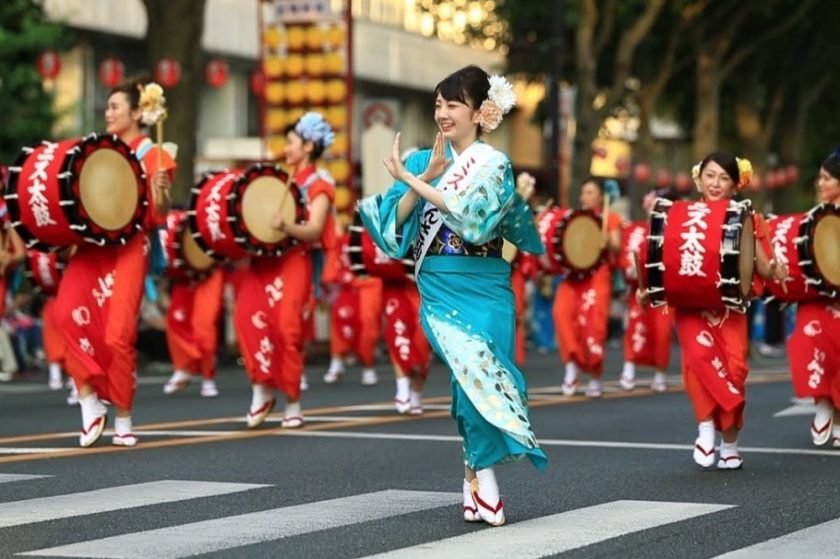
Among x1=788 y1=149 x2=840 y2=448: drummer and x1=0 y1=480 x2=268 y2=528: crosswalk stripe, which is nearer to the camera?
x1=0 y1=480 x2=268 y2=528: crosswalk stripe

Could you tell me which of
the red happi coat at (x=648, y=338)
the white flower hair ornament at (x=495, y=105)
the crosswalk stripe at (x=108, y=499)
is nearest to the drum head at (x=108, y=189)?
the crosswalk stripe at (x=108, y=499)

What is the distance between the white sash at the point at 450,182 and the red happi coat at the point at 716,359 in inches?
118

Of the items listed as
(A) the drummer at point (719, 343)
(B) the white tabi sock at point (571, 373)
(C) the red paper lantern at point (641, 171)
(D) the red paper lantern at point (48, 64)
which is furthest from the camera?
(C) the red paper lantern at point (641, 171)

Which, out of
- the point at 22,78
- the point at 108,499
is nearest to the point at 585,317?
the point at 108,499

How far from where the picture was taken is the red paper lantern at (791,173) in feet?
161

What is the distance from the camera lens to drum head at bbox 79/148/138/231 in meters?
12.5

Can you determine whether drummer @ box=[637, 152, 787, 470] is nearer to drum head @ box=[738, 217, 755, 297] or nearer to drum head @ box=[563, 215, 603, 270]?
drum head @ box=[738, 217, 755, 297]

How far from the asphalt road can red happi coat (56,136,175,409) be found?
41cm

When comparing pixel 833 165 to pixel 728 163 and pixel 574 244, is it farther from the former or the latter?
pixel 574 244

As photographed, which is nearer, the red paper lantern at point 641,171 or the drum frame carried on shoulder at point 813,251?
the drum frame carried on shoulder at point 813,251

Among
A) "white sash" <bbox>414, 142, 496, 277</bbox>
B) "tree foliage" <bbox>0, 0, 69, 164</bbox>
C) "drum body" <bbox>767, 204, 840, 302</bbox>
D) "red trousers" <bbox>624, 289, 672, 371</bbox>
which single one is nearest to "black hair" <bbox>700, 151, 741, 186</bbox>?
"drum body" <bbox>767, 204, 840, 302</bbox>

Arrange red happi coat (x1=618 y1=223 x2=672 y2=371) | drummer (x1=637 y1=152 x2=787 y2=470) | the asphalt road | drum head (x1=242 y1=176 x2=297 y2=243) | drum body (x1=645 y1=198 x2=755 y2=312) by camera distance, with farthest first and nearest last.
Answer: red happi coat (x1=618 y1=223 x2=672 y2=371), drum head (x1=242 y1=176 x2=297 y2=243), drummer (x1=637 y1=152 x2=787 y2=470), drum body (x1=645 y1=198 x2=755 y2=312), the asphalt road

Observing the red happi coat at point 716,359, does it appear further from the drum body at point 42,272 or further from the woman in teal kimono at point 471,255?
the drum body at point 42,272

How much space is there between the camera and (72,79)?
4025 centimetres
